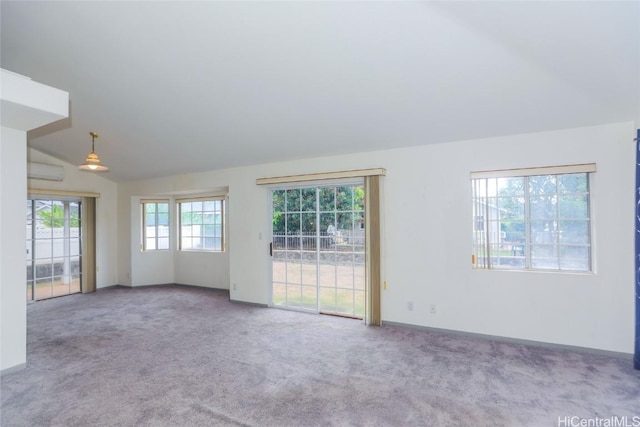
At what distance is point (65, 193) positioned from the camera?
20.6 ft

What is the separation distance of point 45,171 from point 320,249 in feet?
17.5

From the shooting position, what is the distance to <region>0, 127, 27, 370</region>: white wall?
303 centimetres

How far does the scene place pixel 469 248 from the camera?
3.90 m

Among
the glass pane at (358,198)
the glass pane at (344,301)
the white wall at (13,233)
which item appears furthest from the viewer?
the glass pane at (344,301)

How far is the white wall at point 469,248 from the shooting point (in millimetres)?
3258

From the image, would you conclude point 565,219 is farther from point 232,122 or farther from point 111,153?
point 111,153

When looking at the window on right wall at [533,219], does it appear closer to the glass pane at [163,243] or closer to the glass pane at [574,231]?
the glass pane at [574,231]

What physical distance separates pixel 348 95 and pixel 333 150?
130 centimetres

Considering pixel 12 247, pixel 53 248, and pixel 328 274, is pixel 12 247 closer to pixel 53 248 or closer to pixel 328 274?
pixel 328 274

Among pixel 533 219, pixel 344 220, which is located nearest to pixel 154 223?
pixel 344 220

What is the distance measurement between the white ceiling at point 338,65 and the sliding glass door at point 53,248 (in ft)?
9.58

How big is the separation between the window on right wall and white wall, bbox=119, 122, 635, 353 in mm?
129

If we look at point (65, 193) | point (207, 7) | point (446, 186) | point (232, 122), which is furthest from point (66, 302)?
point (446, 186)

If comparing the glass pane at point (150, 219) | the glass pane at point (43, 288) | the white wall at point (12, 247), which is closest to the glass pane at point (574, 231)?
the white wall at point (12, 247)
